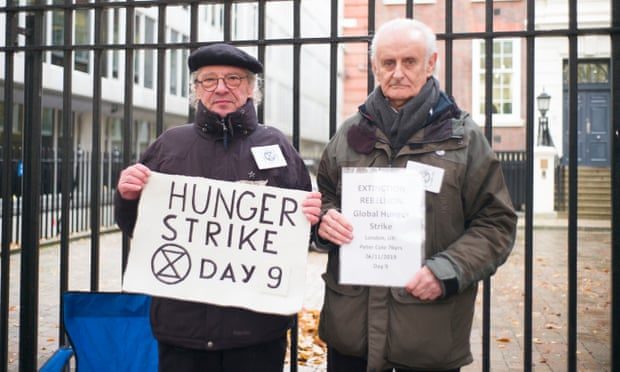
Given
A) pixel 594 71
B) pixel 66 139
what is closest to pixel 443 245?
pixel 66 139

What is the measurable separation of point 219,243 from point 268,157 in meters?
0.41

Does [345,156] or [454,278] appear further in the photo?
[345,156]

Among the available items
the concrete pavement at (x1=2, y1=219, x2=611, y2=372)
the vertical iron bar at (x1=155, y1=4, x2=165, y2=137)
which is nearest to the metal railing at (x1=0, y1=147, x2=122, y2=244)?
the concrete pavement at (x1=2, y1=219, x2=611, y2=372)

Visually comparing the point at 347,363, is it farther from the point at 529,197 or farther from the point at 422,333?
the point at 529,197

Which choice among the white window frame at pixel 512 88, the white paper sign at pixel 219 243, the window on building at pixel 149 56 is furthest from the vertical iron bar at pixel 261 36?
the window on building at pixel 149 56

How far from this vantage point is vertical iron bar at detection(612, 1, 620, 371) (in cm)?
281

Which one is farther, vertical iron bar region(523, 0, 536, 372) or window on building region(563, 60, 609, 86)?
window on building region(563, 60, 609, 86)

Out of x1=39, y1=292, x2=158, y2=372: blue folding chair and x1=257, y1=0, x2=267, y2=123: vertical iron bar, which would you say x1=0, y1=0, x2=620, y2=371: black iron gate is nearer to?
x1=257, y1=0, x2=267, y2=123: vertical iron bar

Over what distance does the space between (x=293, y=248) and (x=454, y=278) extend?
26.1 inches

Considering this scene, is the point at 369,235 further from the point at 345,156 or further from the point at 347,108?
the point at 347,108

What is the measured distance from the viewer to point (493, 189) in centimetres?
220

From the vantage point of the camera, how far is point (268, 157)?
8.04 ft

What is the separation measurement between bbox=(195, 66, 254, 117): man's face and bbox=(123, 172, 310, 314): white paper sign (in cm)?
32

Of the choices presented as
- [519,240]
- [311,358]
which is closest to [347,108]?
[519,240]
